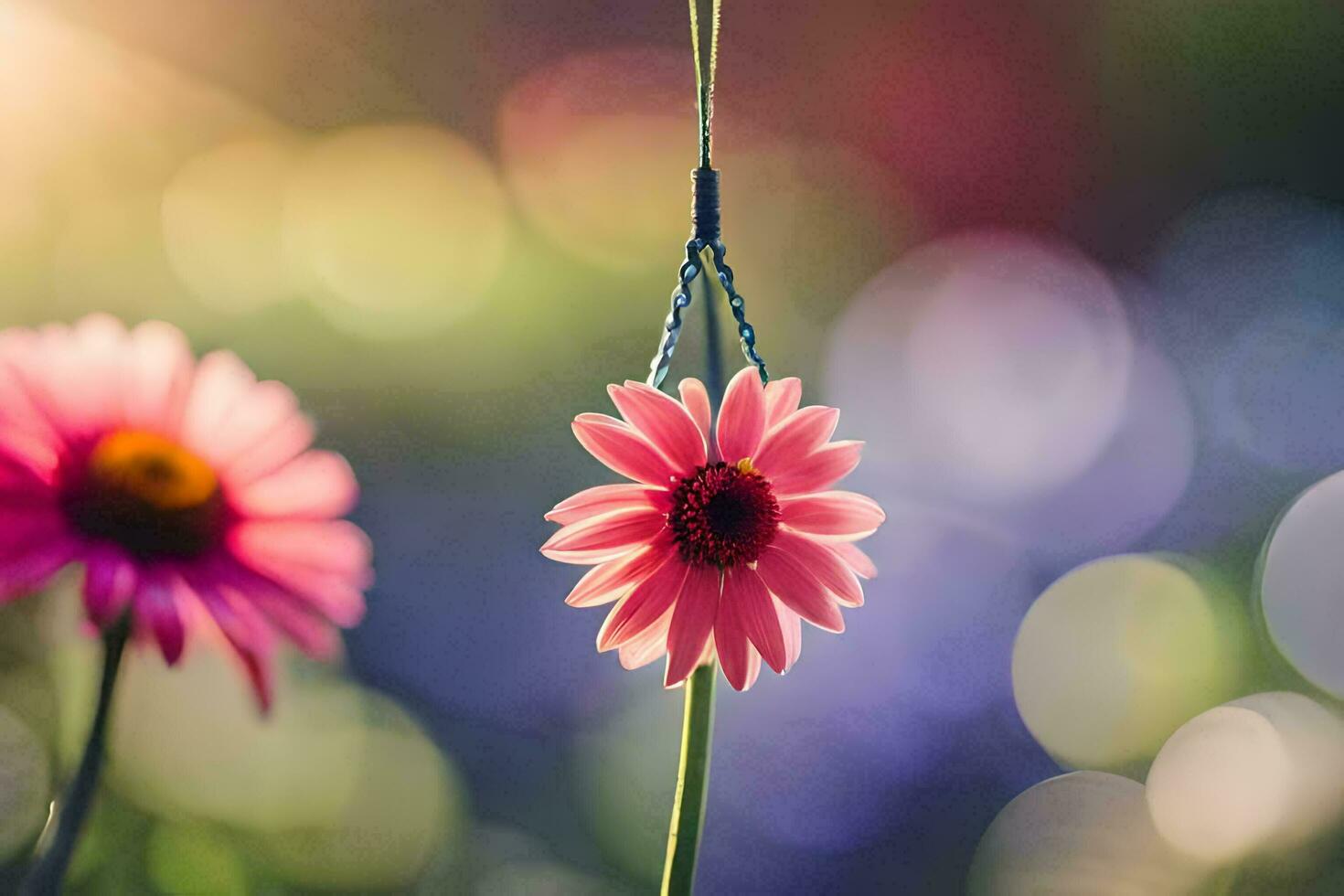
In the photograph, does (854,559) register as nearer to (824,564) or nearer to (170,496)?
(824,564)

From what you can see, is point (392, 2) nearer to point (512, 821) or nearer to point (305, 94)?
point (305, 94)

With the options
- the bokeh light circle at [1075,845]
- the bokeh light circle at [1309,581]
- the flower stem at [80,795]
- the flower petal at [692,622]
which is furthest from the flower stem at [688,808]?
the bokeh light circle at [1309,581]

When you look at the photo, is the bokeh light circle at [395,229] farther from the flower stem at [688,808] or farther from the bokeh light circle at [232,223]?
the flower stem at [688,808]

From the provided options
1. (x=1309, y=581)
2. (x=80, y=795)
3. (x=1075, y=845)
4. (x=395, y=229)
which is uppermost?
(x=395, y=229)

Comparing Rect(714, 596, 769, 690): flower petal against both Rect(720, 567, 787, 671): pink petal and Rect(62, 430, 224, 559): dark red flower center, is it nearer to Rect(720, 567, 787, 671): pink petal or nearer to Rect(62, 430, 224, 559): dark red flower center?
Rect(720, 567, 787, 671): pink petal

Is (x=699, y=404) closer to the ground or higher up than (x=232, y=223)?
closer to the ground

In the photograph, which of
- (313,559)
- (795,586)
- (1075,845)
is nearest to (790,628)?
(795,586)

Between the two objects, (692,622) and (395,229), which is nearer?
(692,622)
